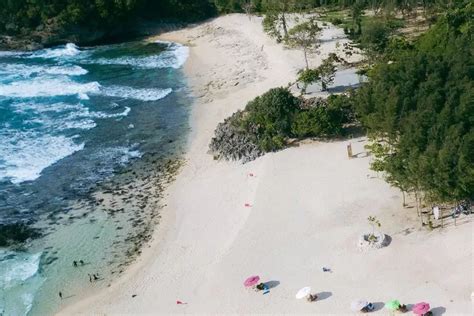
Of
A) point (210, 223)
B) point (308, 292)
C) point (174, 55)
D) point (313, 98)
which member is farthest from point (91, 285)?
point (174, 55)

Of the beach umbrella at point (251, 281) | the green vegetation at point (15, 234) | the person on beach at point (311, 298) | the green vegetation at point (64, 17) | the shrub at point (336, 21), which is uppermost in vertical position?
the green vegetation at point (64, 17)

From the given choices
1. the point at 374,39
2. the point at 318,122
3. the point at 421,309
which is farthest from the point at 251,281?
the point at 374,39

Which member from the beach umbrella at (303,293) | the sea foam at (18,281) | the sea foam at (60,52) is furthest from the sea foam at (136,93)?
the beach umbrella at (303,293)

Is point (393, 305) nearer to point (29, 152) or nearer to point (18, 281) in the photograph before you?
point (18, 281)

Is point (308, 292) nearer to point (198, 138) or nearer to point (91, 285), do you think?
point (91, 285)

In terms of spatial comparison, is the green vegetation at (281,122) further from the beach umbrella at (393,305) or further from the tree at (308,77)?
the beach umbrella at (393,305)

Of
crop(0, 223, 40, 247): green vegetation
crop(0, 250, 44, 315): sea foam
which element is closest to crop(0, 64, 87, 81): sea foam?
crop(0, 223, 40, 247): green vegetation
